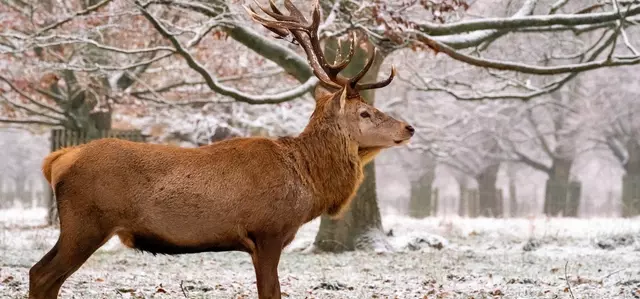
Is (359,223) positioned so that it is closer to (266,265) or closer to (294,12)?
(294,12)

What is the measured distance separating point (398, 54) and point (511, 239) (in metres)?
4.04

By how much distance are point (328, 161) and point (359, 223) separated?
601 centimetres

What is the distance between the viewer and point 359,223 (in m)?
13.0

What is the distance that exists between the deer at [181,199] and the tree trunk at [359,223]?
5.89 metres

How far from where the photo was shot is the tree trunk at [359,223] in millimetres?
12844

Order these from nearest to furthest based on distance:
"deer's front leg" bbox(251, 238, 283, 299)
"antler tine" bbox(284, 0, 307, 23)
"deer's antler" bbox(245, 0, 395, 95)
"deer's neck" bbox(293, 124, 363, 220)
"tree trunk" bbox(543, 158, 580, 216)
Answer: "deer's front leg" bbox(251, 238, 283, 299) < "deer's neck" bbox(293, 124, 363, 220) < "deer's antler" bbox(245, 0, 395, 95) < "antler tine" bbox(284, 0, 307, 23) < "tree trunk" bbox(543, 158, 580, 216)

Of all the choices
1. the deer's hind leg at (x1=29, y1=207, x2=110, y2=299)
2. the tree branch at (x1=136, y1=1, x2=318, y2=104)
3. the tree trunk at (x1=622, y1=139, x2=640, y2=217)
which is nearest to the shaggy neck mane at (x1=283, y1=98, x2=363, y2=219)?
the deer's hind leg at (x1=29, y1=207, x2=110, y2=299)

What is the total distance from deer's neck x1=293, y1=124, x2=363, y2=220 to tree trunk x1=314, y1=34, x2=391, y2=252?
553 centimetres

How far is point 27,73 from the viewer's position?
17.5 metres

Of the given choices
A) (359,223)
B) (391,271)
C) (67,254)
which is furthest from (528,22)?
(67,254)

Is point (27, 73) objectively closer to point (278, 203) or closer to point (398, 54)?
point (398, 54)

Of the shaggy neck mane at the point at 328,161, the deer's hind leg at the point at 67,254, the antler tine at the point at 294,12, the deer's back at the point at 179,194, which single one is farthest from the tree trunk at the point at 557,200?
the deer's hind leg at the point at 67,254

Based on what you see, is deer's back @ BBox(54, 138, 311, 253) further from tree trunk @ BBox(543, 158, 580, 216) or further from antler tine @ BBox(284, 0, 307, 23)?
tree trunk @ BBox(543, 158, 580, 216)

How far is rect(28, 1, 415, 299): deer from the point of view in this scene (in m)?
6.13
